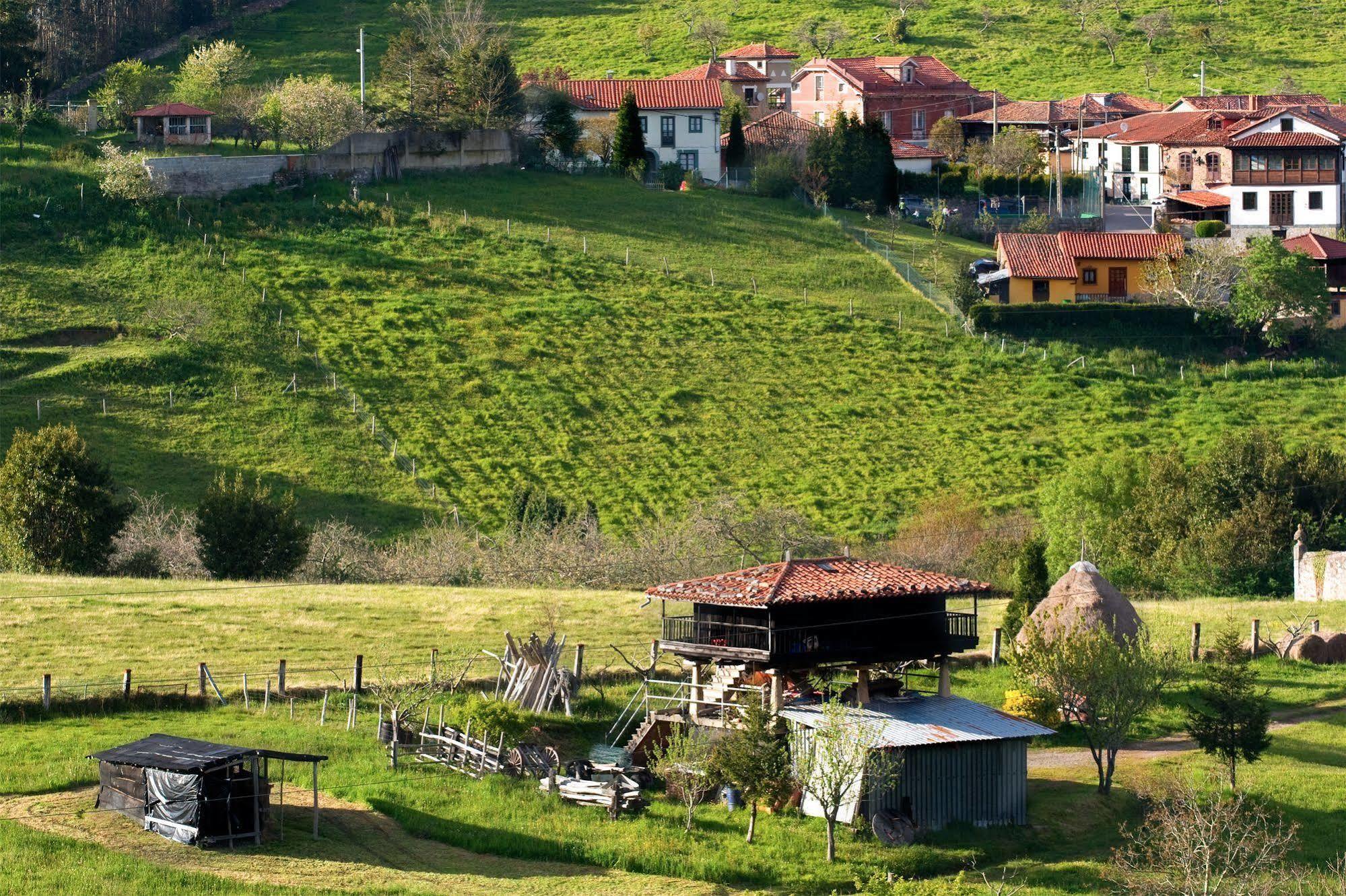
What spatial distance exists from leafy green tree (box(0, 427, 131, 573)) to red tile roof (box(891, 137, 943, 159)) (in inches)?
2247

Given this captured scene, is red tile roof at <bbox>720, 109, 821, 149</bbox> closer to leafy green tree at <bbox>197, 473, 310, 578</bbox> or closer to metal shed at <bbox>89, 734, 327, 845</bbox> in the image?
leafy green tree at <bbox>197, 473, 310, 578</bbox>

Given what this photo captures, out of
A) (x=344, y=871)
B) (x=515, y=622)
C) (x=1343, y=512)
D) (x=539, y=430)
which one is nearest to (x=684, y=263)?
(x=539, y=430)

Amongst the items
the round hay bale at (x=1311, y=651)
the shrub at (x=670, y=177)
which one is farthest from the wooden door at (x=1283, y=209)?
the round hay bale at (x=1311, y=651)

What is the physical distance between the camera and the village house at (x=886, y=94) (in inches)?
4483

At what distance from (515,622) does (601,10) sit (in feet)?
305

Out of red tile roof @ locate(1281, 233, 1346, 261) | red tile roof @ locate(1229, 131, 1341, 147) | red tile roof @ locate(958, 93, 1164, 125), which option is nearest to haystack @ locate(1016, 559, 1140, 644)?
red tile roof @ locate(1281, 233, 1346, 261)

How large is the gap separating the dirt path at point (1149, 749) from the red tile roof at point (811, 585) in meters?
3.68

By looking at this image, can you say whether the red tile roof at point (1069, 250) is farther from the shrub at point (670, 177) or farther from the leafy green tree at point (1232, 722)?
the leafy green tree at point (1232, 722)

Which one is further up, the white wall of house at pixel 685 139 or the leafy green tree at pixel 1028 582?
the white wall of house at pixel 685 139

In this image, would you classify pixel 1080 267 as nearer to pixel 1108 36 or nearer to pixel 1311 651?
pixel 1311 651

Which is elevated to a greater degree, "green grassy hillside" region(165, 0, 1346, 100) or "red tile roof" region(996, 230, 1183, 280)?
"green grassy hillside" region(165, 0, 1346, 100)

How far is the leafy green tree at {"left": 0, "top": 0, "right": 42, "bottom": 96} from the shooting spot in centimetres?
9425

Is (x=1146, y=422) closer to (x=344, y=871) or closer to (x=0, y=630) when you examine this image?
(x=0, y=630)

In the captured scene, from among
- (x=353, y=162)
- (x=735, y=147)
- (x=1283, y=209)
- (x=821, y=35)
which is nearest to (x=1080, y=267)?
(x=1283, y=209)
